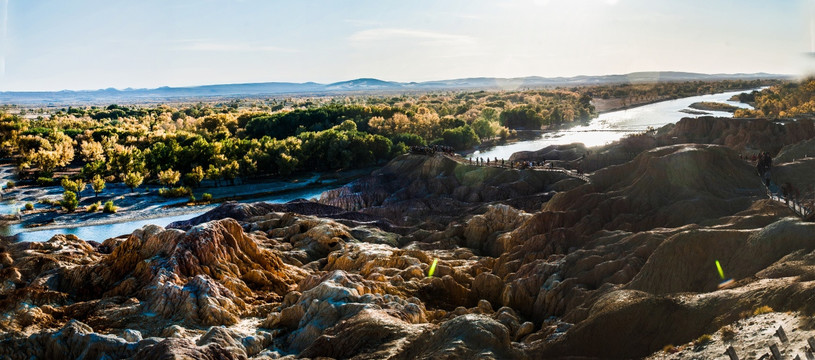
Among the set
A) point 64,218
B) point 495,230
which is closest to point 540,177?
point 495,230

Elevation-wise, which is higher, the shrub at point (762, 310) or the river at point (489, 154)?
the shrub at point (762, 310)

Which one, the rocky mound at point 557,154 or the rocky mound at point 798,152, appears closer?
the rocky mound at point 798,152

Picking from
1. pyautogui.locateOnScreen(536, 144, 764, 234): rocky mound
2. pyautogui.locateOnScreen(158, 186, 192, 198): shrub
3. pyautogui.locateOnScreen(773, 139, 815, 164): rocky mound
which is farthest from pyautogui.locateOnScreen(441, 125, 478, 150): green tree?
pyautogui.locateOnScreen(536, 144, 764, 234): rocky mound

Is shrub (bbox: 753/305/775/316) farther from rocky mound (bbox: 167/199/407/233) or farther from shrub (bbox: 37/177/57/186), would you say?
shrub (bbox: 37/177/57/186)

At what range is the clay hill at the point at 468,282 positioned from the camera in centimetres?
2584

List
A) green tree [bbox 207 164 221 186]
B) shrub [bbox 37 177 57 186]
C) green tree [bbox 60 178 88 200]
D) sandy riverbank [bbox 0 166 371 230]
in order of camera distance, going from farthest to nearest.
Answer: shrub [bbox 37 177 57 186]
green tree [bbox 207 164 221 186]
green tree [bbox 60 178 88 200]
sandy riverbank [bbox 0 166 371 230]

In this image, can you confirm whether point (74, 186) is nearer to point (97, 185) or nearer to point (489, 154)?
point (97, 185)

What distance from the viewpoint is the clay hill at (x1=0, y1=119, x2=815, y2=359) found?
25.8 metres

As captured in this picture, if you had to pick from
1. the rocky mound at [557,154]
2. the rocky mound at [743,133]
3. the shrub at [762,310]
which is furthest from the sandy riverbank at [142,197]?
the shrub at [762,310]

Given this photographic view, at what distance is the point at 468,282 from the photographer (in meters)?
45.6

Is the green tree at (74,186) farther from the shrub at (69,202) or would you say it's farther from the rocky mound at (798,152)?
the rocky mound at (798,152)

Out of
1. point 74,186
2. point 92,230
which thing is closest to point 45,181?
point 74,186

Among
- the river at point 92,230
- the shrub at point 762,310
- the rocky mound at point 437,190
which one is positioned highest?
the shrub at point 762,310

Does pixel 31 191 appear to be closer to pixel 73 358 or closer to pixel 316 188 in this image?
pixel 316 188
